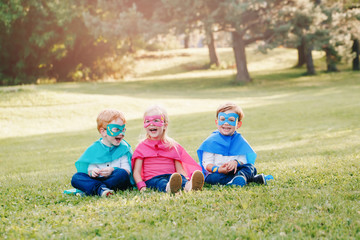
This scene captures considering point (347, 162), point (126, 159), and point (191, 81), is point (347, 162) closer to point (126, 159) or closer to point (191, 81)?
point (126, 159)

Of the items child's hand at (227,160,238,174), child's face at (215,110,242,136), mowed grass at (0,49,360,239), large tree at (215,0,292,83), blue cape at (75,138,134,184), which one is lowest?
mowed grass at (0,49,360,239)

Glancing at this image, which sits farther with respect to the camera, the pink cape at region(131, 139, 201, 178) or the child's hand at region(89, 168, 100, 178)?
the pink cape at region(131, 139, 201, 178)

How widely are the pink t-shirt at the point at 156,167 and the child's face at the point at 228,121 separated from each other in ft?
3.21

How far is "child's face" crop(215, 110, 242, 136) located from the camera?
6.18 meters

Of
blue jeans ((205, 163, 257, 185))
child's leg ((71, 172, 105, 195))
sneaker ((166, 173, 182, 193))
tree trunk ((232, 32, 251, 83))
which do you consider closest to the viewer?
sneaker ((166, 173, 182, 193))

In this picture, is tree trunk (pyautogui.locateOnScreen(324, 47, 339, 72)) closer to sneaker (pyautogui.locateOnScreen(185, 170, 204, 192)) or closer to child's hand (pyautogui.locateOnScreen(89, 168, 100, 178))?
→ sneaker (pyautogui.locateOnScreen(185, 170, 204, 192))

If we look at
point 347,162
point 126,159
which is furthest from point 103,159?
point 347,162

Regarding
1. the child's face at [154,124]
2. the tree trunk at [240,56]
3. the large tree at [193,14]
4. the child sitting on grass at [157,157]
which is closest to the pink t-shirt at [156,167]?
the child sitting on grass at [157,157]

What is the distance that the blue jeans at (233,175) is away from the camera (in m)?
5.95

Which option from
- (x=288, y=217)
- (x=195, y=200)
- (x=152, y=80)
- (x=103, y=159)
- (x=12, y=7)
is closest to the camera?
(x=288, y=217)

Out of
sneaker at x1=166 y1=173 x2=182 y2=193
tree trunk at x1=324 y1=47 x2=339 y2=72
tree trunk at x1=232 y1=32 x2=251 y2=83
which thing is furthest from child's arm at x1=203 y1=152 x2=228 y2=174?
tree trunk at x1=324 y1=47 x2=339 y2=72

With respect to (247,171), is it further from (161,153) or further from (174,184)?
(161,153)

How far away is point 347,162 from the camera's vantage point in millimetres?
7535

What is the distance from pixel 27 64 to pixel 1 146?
74.4 ft
